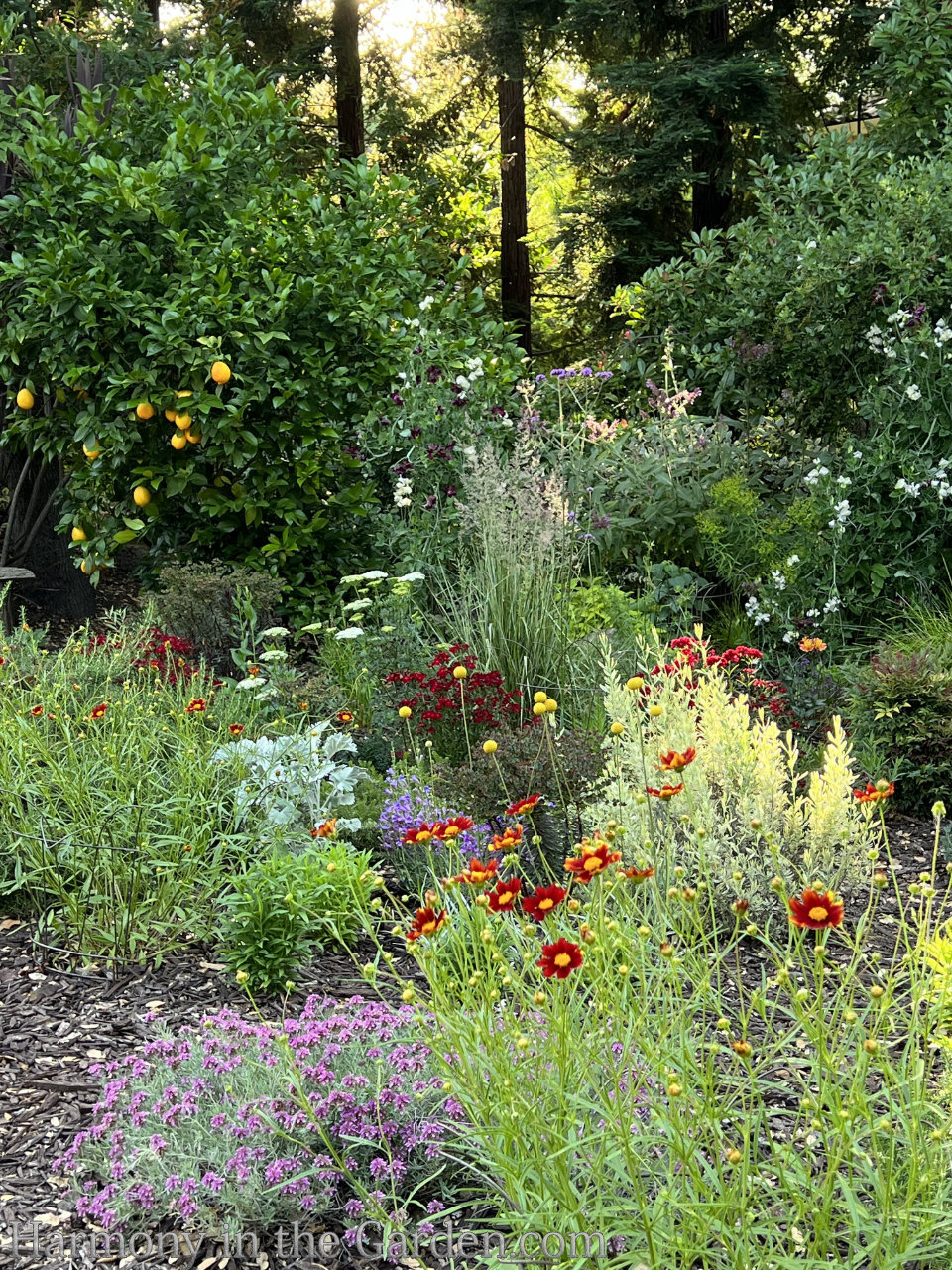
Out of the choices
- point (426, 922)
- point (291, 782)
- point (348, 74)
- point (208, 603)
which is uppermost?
point (348, 74)

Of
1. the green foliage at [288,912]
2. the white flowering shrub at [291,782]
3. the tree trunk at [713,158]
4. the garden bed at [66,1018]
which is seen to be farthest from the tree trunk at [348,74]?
the garden bed at [66,1018]

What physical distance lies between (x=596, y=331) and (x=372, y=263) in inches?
273

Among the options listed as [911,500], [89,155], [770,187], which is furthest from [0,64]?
[911,500]

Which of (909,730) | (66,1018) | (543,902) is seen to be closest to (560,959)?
(543,902)

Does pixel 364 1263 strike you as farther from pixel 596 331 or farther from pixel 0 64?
pixel 596 331

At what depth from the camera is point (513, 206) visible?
13.5m

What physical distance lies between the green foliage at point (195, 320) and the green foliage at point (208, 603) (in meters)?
0.56

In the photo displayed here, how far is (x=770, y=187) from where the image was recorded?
25.2 ft

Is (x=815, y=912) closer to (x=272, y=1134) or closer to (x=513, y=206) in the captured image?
(x=272, y=1134)

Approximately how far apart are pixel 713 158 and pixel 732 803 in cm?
876

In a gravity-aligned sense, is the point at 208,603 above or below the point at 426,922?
below

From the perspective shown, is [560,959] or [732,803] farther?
[732,803]

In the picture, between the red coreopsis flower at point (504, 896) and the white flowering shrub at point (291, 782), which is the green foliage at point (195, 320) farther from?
the red coreopsis flower at point (504, 896)

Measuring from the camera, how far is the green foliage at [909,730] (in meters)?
4.09
